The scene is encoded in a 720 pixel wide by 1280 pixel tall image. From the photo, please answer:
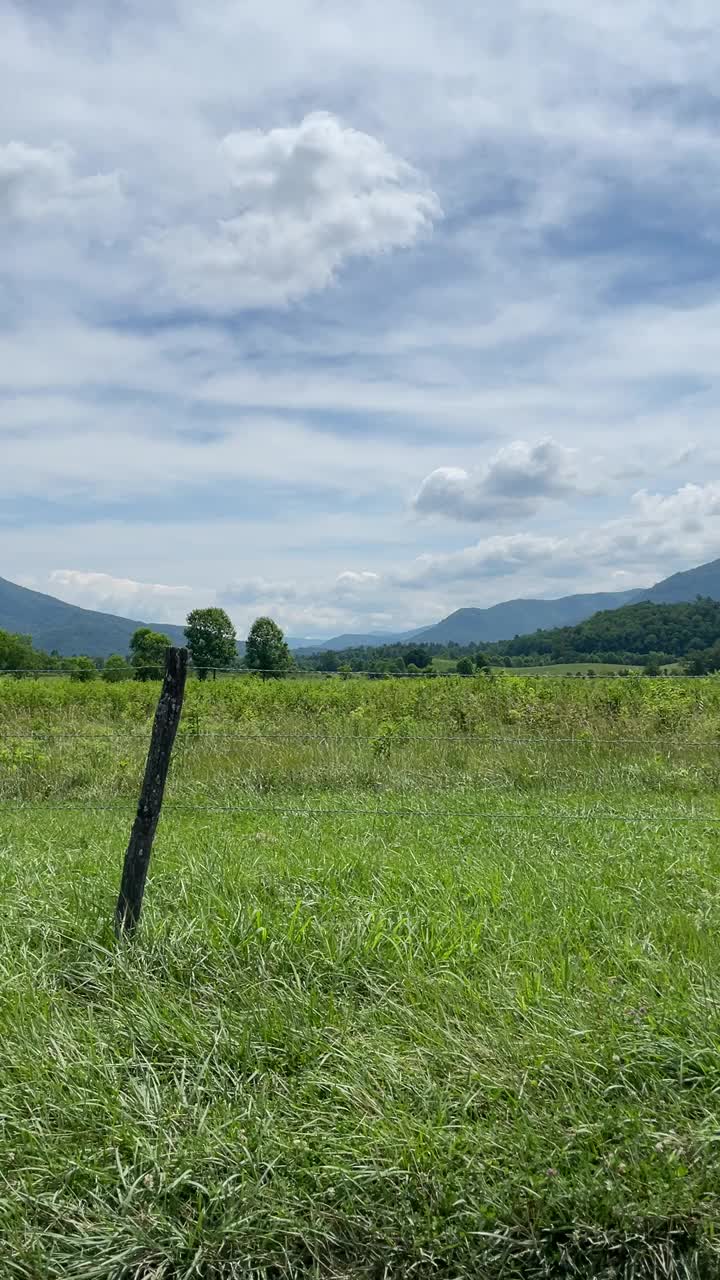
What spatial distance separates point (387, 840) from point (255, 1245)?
447 centimetres

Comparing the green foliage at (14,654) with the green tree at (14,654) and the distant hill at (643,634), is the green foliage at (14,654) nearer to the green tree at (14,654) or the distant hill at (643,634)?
the green tree at (14,654)

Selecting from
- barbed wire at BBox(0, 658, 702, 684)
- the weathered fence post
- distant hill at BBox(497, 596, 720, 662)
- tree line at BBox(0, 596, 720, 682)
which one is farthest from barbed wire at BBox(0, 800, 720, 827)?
distant hill at BBox(497, 596, 720, 662)

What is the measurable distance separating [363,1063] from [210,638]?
60469 millimetres

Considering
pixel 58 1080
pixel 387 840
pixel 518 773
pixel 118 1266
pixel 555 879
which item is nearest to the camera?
pixel 118 1266

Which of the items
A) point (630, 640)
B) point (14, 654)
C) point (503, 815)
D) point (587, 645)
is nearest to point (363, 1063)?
point (503, 815)

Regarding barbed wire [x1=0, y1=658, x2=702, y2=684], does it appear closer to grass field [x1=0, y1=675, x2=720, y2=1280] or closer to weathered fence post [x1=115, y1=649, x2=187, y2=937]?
weathered fence post [x1=115, y1=649, x2=187, y2=937]

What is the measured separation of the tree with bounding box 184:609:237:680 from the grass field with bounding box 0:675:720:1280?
49.5m

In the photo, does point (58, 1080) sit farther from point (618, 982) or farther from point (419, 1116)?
point (618, 982)

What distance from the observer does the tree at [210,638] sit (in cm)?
6184

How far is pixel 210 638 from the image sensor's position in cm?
6278

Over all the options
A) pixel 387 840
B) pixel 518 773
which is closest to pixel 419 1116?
pixel 387 840

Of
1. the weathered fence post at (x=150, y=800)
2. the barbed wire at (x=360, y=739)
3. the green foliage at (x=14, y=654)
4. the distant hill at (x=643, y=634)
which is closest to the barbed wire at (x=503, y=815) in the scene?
the barbed wire at (x=360, y=739)

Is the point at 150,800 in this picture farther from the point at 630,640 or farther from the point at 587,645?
the point at 587,645

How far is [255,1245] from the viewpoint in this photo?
277 centimetres
